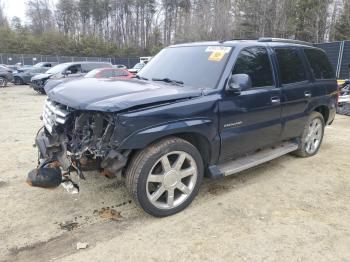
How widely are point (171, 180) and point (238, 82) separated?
1350mm

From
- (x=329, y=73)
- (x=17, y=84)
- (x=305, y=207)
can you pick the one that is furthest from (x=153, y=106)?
(x=17, y=84)

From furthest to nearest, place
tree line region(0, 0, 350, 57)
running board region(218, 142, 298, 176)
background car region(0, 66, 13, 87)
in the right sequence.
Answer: tree line region(0, 0, 350, 57) < background car region(0, 66, 13, 87) < running board region(218, 142, 298, 176)

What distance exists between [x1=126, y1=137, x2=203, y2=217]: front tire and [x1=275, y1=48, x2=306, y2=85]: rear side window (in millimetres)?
1998

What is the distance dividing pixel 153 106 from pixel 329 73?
13.1 ft

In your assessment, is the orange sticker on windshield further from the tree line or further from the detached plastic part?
the tree line

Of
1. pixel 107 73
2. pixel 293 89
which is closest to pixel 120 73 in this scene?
pixel 107 73

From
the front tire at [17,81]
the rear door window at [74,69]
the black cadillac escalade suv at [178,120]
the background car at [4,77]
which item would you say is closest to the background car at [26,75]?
the front tire at [17,81]


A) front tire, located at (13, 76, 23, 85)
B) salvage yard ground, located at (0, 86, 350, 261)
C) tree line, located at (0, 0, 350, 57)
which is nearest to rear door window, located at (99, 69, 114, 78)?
salvage yard ground, located at (0, 86, 350, 261)

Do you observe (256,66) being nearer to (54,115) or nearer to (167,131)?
(167,131)

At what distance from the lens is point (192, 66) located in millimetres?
4258

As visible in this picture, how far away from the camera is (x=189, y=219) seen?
356cm

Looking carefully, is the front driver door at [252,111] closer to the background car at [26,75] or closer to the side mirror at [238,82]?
the side mirror at [238,82]

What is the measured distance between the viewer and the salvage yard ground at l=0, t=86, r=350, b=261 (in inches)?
118

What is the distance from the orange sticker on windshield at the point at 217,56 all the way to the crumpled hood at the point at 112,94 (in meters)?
0.59
